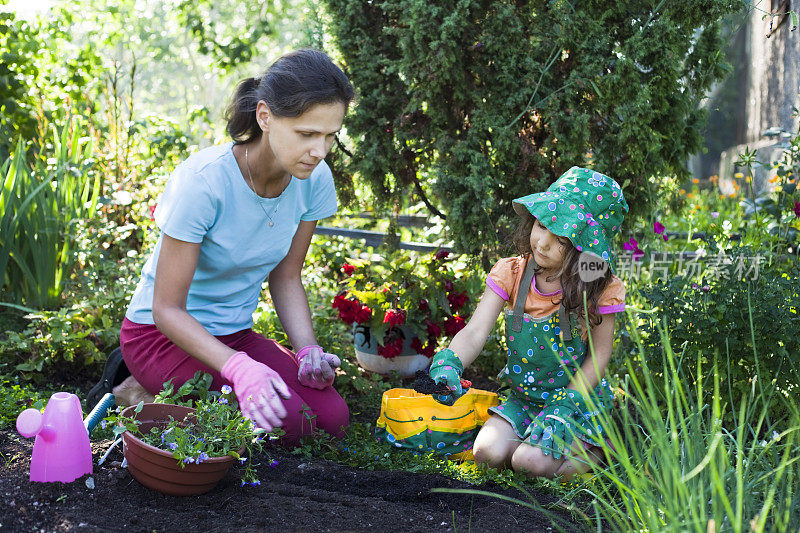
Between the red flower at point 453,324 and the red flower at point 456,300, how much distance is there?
0.04 meters

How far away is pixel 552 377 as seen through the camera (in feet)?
8.11

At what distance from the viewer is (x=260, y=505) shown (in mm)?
1789

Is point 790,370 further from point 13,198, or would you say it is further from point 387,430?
point 13,198

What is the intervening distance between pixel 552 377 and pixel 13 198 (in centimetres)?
253

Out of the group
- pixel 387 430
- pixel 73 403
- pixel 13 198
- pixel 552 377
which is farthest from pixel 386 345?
pixel 13 198

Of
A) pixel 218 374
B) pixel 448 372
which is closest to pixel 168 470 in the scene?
pixel 218 374

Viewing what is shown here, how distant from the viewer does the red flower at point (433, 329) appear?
3.13m

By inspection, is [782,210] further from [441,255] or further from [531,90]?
[441,255]

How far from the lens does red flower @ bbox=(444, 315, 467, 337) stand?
10.5 feet

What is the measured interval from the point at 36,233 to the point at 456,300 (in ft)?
6.51

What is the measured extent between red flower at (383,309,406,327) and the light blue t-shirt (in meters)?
0.53

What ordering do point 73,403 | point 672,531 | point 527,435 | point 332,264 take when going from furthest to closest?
1. point 332,264
2. point 527,435
3. point 73,403
4. point 672,531

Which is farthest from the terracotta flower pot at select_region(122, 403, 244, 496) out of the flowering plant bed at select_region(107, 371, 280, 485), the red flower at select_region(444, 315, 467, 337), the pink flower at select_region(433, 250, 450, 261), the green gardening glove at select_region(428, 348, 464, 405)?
the pink flower at select_region(433, 250, 450, 261)

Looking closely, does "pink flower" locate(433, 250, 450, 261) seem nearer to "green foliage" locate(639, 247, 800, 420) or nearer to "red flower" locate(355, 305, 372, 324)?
"red flower" locate(355, 305, 372, 324)
